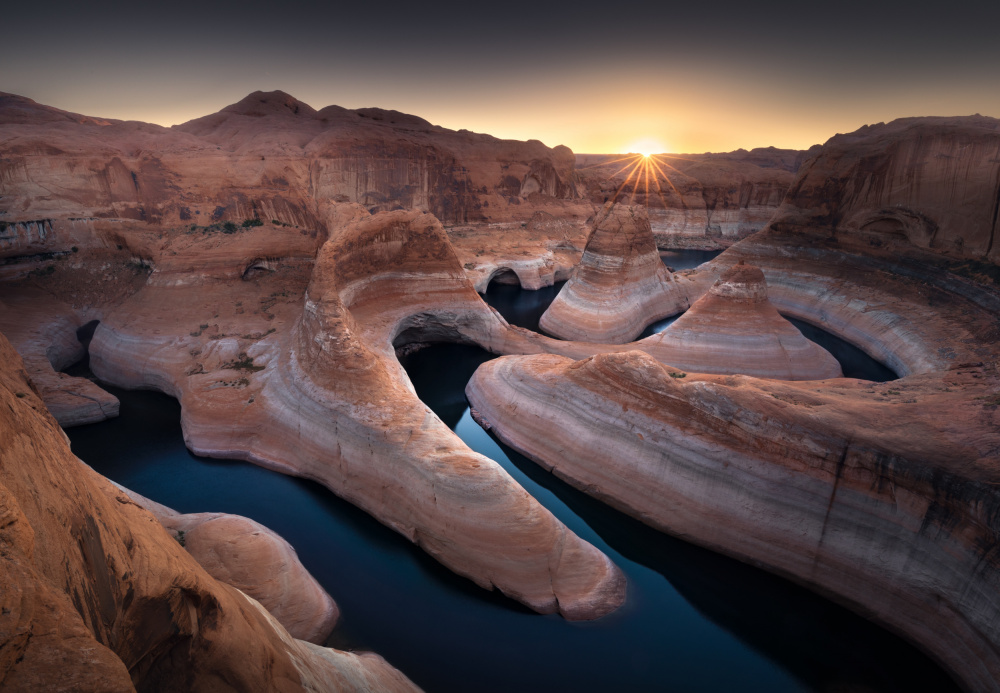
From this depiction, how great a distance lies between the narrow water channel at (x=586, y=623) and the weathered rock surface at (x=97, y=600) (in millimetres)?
3717

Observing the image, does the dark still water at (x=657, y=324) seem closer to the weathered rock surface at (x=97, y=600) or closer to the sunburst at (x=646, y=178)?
the sunburst at (x=646, y=178)

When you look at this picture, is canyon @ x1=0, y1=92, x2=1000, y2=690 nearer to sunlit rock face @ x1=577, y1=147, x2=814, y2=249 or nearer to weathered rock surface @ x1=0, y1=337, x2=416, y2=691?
weathered rock surface @ x1=0, y1=337, x2=416, y2=691

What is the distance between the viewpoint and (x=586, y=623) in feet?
27.8

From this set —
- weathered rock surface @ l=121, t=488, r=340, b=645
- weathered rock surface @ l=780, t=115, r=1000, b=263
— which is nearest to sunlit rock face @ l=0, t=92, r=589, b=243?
weathered rock surface @ l=121, t=488, r=340, b=645

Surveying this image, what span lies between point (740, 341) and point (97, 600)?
18535mm

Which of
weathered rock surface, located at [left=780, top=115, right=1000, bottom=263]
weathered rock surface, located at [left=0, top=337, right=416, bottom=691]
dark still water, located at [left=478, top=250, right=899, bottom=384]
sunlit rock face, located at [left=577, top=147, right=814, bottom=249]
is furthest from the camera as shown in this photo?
sunlit rock face, located at [left=577, top=147, right=814, bottom=249]

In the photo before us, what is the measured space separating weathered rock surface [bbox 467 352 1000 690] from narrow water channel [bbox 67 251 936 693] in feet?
1.92

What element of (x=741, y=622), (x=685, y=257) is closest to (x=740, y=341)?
(x=741, y=622)

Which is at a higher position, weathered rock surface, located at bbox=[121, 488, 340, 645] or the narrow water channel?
weathered rock surface, located at bbox=[121, 488, 340, 645]

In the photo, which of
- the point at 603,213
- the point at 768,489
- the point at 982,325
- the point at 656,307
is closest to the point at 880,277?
the point at 982,325

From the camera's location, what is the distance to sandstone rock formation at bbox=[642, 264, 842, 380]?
16.8 meters

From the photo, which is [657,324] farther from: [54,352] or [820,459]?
[54,352]

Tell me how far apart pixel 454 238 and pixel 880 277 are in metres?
26.0

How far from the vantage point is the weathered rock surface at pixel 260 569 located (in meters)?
7.85
